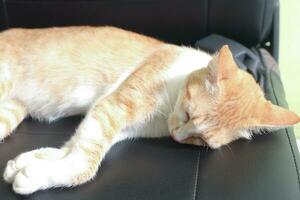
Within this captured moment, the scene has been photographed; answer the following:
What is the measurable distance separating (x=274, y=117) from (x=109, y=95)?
1.28 ft

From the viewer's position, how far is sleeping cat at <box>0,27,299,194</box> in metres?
0.92

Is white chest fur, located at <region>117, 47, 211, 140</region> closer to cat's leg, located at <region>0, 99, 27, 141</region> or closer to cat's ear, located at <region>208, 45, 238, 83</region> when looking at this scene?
cat's ear, located at <region>208, 45, 238, 83</region>

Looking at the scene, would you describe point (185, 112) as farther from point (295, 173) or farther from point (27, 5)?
point (27, 5)

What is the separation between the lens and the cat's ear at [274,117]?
0.95m

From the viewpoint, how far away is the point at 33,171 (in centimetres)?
84

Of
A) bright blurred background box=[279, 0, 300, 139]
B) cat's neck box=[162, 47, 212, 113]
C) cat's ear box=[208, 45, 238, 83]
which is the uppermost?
cat's ear box=[208, 45, 238, 83]

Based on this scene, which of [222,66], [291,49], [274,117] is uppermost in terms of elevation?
[222,66]

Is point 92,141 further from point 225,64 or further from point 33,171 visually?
point 225,64

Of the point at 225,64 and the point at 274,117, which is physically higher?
the point at 225,64

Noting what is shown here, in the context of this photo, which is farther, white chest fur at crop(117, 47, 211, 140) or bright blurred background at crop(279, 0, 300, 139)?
bright blurred background at crop(279, 0, 300, 139)

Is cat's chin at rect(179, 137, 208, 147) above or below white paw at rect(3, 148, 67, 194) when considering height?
below

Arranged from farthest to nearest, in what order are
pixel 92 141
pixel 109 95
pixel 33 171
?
pixel 109 95, pixel 92 141, pixel 33 171

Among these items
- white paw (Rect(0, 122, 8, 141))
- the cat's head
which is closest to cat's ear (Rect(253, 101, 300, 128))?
the cat's head

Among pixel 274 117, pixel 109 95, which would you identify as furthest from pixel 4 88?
pixel 274 117
